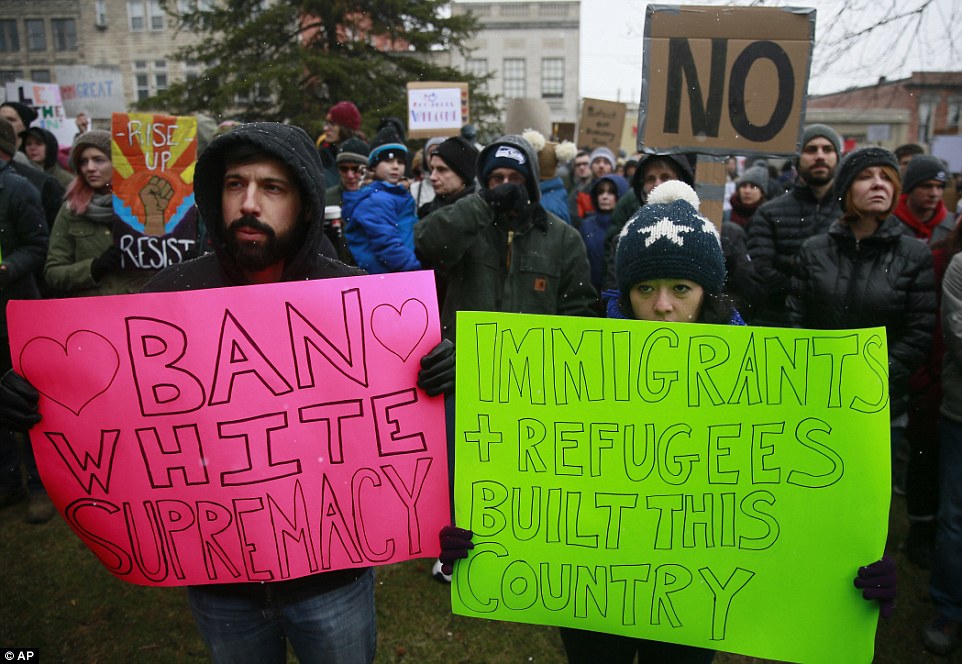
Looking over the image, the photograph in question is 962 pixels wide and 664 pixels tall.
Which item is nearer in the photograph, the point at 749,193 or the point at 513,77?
the point at 749,193

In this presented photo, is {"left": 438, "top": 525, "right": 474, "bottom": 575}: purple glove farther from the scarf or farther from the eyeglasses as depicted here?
the scarf

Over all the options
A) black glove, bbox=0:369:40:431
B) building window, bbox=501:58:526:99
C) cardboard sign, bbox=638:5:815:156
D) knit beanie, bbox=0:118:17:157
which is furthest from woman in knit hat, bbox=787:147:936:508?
building window, bbox=501:58:526:99

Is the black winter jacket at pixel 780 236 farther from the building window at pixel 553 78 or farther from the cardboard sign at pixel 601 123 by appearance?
the building window at pixel 553 78

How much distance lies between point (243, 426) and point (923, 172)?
479 centimetres

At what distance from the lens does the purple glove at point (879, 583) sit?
1.47m

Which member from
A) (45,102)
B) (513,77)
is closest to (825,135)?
(45,102)

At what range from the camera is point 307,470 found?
63.8 inches

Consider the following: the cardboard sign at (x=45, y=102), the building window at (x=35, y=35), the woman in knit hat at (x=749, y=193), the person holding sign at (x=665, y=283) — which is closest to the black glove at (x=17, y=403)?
the person holding sign at (x=665, y=283)

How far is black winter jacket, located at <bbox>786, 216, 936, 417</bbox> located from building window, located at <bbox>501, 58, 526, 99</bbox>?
132 ft

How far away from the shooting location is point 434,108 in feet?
28.4

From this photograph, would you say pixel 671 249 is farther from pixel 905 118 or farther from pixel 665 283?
pixel 905 118

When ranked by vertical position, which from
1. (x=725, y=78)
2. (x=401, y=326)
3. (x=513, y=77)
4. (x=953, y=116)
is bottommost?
(x=401, y=326)

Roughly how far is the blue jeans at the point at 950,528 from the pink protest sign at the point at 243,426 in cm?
243

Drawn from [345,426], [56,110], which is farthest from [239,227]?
[56,110]
